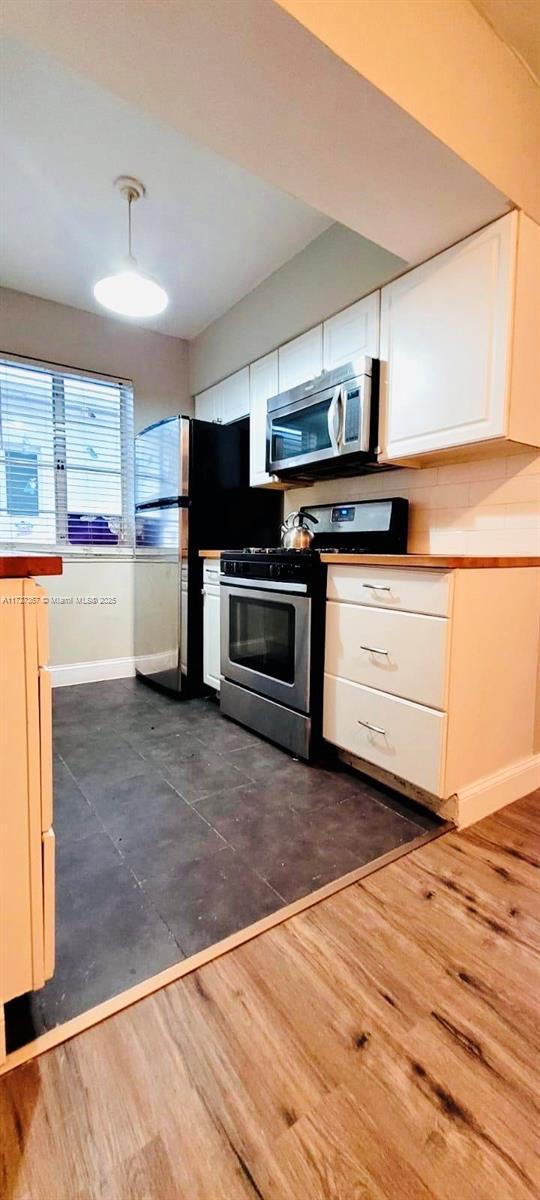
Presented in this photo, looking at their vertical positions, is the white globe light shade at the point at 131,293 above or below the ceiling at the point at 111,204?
below

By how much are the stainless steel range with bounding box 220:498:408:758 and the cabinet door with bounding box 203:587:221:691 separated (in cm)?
15

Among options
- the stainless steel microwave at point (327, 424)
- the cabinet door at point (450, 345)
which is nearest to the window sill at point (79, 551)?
the stainless steel microwave at point (327, 424)

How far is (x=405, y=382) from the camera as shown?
78.1 inches

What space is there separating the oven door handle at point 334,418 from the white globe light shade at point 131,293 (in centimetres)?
85

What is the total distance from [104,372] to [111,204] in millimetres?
1214

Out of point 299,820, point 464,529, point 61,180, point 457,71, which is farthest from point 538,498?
point 61,180

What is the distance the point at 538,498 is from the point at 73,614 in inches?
110

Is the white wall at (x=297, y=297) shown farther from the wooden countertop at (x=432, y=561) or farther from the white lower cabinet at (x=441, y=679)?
the white lower cabinet at (x=441, y=679)

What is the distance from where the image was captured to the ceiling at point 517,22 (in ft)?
4.51

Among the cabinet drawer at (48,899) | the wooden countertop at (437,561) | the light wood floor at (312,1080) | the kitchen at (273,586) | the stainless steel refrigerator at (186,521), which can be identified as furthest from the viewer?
the stainless steel refrigerator at (186,521)

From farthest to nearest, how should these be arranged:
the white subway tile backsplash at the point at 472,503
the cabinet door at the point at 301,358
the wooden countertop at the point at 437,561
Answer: the cabinet door at the point at 301,358, the white subway tile backsplash at the point at 472,503, the wooden countertop at the point at 437,561

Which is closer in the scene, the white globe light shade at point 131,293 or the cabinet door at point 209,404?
the white globe light shade at point 131,293

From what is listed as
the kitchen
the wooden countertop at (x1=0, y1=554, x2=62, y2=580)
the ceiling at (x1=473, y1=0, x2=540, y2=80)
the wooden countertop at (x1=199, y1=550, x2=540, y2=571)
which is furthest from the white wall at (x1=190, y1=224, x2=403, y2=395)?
the wooden countertop at (x1=0, y1=554, x2=62, y2=580)

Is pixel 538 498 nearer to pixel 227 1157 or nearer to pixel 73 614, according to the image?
pixel 227 1157
